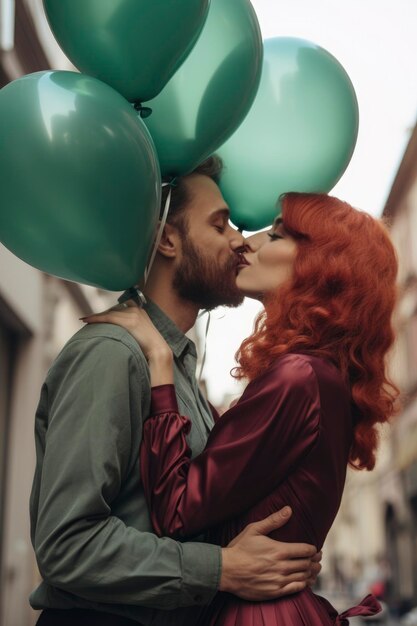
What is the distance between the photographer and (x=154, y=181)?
2.17 m

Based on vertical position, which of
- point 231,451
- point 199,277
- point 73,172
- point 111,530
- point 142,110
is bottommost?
point 111,530

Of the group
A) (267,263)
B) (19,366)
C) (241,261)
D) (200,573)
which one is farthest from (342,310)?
(19,366)

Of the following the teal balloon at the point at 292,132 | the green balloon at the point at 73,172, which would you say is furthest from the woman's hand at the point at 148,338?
the teal balloon at the point at 292,132

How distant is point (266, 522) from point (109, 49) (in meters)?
1.15

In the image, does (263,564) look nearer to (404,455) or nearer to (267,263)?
(267,263)

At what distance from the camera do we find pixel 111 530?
2.06 m

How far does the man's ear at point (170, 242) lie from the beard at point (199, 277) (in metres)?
0.02

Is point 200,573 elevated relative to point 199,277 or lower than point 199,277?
lower

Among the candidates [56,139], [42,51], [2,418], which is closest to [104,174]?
[56,139]

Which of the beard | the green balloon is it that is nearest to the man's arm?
the green balloon

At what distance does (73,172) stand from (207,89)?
532mm

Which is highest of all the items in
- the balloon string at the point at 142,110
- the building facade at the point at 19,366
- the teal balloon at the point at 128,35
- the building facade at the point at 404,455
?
the teal balloon at the point at 128,35

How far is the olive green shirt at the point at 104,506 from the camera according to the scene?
203 centimetres

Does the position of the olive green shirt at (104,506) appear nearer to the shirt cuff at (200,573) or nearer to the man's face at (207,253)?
the shirt cuff at (200,573)
